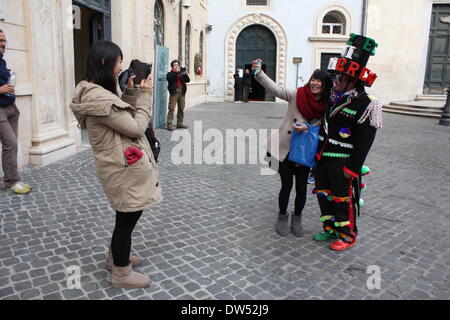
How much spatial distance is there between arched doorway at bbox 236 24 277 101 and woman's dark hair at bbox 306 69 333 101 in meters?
19.4

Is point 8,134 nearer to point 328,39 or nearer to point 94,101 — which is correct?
point 94,101

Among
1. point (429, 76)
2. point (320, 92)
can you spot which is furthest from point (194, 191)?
point (429, 76)

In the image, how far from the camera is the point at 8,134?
16.2ft

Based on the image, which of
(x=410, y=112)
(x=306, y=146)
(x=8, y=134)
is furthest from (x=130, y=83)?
(x=410, y=112)

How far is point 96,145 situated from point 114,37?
7.09 m

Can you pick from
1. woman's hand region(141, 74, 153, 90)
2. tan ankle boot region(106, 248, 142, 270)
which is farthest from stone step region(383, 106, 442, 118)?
woman's hand region(141, 74, 153, 90)

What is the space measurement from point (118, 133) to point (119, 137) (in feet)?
0.09

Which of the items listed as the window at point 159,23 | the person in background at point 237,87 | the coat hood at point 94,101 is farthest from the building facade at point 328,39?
the coat hood at point 94,101

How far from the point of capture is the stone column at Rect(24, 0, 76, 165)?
20.0 feet

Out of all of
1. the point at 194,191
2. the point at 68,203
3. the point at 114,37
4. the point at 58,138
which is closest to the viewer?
the point at 68,203

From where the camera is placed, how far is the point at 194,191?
5375 millimetres

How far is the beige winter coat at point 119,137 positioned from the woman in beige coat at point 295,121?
4.90 ft

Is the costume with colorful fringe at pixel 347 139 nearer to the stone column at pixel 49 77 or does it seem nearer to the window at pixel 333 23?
the stone column at pixel 49 77
